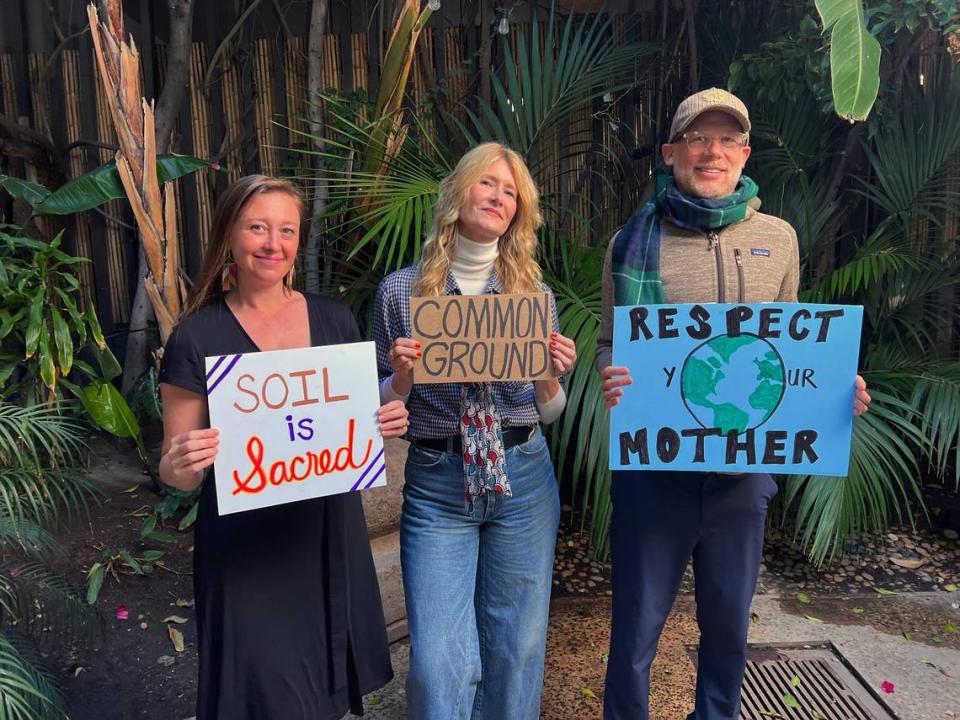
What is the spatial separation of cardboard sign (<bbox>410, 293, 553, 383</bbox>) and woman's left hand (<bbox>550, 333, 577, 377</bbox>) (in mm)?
27

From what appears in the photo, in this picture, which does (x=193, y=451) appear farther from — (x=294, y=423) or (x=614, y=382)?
(x=614, y=382)

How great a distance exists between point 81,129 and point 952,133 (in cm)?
493

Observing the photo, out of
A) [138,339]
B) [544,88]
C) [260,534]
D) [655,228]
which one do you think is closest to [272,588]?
[260,534]

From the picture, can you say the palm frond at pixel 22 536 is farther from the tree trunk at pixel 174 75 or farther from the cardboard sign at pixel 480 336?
the tree trunk at pixel 174 75

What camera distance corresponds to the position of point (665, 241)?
6.38ft

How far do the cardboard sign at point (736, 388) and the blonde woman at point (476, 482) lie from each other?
7.8 inches

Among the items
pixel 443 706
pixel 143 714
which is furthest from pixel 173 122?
pixel 443 706

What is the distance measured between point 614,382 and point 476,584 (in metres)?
0.64

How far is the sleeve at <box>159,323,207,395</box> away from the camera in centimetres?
159

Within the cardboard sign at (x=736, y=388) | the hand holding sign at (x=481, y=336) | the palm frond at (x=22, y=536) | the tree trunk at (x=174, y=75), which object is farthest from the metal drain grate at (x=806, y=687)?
the tree trunk at (x=174, y=75)

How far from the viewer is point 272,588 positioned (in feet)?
5.57

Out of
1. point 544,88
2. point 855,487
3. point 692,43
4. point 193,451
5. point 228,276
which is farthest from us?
point 692,43

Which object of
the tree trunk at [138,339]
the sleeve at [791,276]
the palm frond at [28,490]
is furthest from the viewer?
the tree trunk at [138,339]

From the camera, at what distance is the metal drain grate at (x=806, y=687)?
8.45 feet
